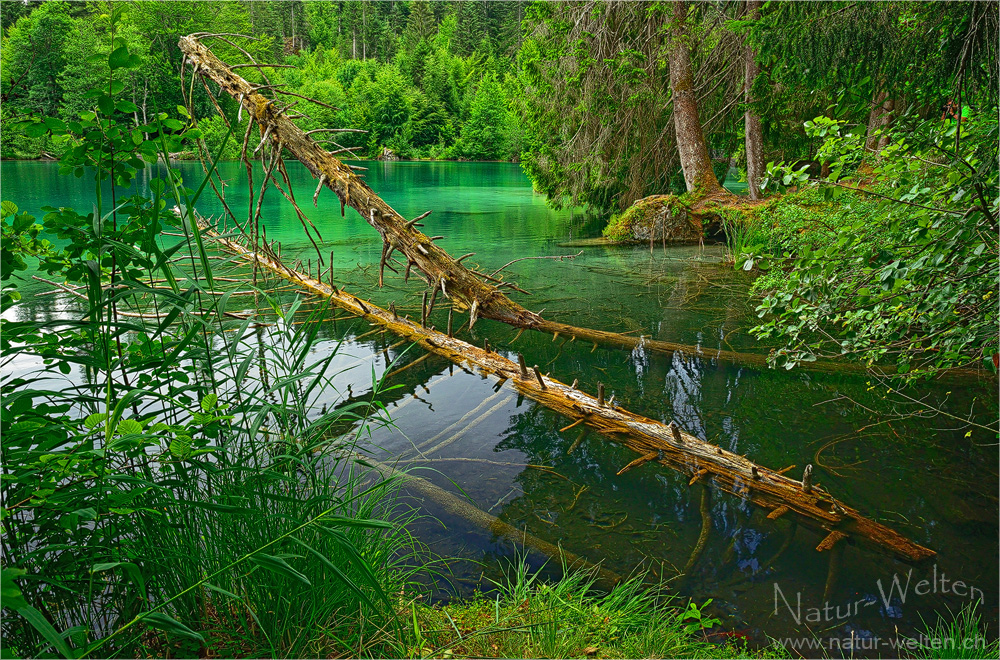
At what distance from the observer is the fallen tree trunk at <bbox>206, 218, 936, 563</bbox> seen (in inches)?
120

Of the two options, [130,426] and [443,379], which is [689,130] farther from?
[130,426]

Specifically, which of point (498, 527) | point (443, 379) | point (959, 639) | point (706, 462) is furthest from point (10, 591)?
point (443, 379)

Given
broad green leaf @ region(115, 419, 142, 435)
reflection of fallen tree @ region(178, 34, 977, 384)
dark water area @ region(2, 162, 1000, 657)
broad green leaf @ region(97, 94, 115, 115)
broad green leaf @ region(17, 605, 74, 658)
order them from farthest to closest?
reflection of fallen tree @ region(178, 34, 977, 384), dark water area @ region(2, 162, 1000, 657), broad green leaf @ region(97, 94, 115, 115), broad green leaf @ region(115, 419, 142, 435), broad green leaf @ region(17, 605, 74, 658)

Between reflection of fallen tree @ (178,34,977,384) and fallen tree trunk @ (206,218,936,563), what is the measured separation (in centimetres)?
57

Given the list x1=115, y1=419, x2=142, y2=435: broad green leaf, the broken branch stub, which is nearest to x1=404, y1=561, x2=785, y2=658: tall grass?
x1=115, y1=419, x2=142, y2=435: broad green leaf

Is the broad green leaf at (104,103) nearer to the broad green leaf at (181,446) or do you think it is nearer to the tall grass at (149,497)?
the tall grass at (149,497)

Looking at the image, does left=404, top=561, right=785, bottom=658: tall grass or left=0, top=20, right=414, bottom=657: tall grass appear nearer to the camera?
left=0, top=20, right=414, bottom=657: tall grass

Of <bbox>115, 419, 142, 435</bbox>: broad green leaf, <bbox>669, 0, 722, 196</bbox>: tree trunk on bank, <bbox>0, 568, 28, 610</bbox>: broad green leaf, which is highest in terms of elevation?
<bbox>669, 0, 722, 196</bbox>: tree trunk on bank

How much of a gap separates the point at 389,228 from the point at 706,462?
3182 millimetres

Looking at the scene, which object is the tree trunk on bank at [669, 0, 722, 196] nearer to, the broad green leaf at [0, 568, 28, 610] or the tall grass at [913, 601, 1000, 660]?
the tall grass at [913, 601, 1000, 660]

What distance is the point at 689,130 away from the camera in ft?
39.7

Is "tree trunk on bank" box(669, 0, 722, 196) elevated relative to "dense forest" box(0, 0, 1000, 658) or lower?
elevated

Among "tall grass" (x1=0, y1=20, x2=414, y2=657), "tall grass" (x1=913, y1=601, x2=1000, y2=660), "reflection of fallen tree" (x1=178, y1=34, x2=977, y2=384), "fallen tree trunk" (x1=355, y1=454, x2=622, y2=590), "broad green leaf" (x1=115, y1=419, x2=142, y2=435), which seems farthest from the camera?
"reflection of fallen tree" (x1=178, y1=34, x2=977, y2=384)

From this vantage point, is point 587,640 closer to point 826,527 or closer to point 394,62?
point 826,527
